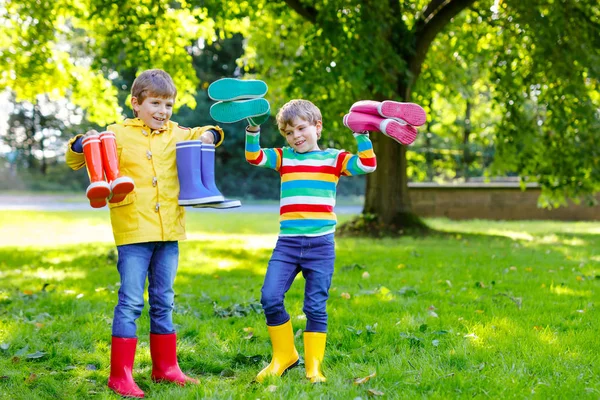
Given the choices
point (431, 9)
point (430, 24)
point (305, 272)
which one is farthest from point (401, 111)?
point (431, 9)

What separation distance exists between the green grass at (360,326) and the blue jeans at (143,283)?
34 centimetres

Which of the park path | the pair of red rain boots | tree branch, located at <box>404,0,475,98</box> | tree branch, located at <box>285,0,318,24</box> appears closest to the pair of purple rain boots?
the pair of red rain boots

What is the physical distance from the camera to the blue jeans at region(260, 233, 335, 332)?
379 cm

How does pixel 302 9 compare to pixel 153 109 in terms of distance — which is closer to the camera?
pixel 153 109

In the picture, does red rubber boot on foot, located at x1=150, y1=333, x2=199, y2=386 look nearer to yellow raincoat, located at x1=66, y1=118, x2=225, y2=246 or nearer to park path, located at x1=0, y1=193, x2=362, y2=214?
yellow raincoat, located at x1=66, y1=118, x2=225, y2=246

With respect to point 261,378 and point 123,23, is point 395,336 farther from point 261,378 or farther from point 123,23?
point 123,23

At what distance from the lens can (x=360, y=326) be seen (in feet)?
16.0

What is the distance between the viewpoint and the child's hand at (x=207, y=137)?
373cm

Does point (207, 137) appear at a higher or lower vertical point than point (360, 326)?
higher

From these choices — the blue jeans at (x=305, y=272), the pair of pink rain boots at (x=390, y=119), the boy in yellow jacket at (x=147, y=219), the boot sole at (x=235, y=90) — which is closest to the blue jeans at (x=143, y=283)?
the boy in yellow jacket at (x=147, y=219)

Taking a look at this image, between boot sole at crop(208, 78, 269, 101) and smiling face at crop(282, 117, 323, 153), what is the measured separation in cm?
26

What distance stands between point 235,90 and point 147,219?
0.88 meters

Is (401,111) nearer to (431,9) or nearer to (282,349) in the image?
(282,349)

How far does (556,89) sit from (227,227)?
834 cm
